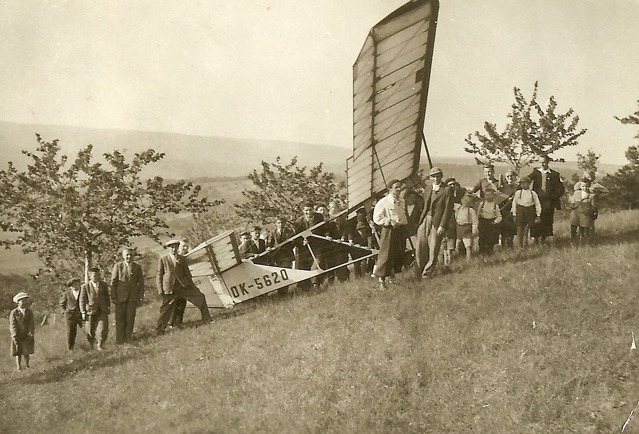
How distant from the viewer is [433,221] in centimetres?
864

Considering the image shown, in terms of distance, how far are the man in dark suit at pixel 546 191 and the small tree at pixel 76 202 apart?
9965 mm

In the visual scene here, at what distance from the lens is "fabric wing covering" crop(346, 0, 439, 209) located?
729 cm

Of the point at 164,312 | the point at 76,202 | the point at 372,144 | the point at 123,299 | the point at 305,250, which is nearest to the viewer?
the point at 372,144

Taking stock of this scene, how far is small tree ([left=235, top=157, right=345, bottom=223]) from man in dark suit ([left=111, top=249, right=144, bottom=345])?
14940mm

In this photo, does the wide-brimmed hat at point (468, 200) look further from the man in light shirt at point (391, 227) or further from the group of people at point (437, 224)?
the man in light shirt at point (391, 227)

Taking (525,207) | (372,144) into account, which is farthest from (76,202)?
(525,207)

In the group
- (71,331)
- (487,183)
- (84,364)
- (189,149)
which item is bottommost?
(84,364)

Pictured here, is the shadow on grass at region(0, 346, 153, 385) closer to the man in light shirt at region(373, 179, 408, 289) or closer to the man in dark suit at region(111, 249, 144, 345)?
the man in dark suit at region(111, 249, 144, 345)

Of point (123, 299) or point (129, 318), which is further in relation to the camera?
point (129, 318)

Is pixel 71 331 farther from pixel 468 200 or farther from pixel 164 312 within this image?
pixel 468 200

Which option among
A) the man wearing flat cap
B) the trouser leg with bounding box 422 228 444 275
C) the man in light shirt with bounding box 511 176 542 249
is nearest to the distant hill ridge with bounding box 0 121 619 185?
the man wearing flat cap

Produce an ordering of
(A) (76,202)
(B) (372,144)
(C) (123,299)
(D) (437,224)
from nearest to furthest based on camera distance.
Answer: (D) (437,224)
(B) (372,144)
(C) (123,299)
(A) (76,202)

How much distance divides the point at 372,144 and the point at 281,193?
17.2 m

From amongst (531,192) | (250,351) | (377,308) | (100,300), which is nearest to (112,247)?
(100,300)
